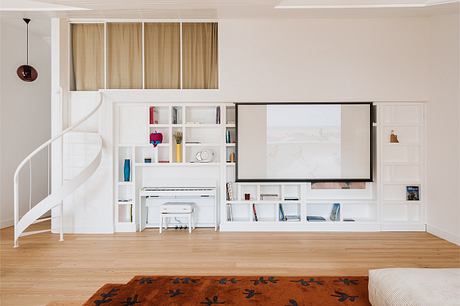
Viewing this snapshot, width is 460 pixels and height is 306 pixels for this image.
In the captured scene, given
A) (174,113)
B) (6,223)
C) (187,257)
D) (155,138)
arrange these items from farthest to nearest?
(6,223) < (174,113) < (155,138) < (187,257)

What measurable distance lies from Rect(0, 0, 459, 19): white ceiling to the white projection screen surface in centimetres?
139

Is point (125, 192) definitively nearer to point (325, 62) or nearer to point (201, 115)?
point (201, 115)

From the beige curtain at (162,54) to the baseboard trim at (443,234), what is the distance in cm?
460

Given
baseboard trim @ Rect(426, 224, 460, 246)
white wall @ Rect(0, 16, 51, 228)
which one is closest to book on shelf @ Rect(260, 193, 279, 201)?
baseboard trim @ Rect(426, 224, 460, 246)

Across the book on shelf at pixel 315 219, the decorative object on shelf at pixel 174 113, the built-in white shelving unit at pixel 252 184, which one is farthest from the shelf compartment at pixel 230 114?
the book on shelf at pixel 315 219

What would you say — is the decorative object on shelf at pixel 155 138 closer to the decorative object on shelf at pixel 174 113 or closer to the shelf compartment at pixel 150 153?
the shelf compartment at pixel 150 153

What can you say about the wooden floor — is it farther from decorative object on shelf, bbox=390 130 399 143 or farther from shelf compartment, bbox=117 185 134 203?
decorative object on shelf, bbox=390 130 399 143

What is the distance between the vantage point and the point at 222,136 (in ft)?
17.2

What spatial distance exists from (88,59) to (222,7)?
7.96ft

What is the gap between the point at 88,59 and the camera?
5.37m

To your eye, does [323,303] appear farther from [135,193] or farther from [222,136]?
[135,193]

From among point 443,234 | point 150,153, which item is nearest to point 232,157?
point 150,153

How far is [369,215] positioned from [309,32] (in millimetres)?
3151

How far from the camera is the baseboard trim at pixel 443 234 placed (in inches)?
174
